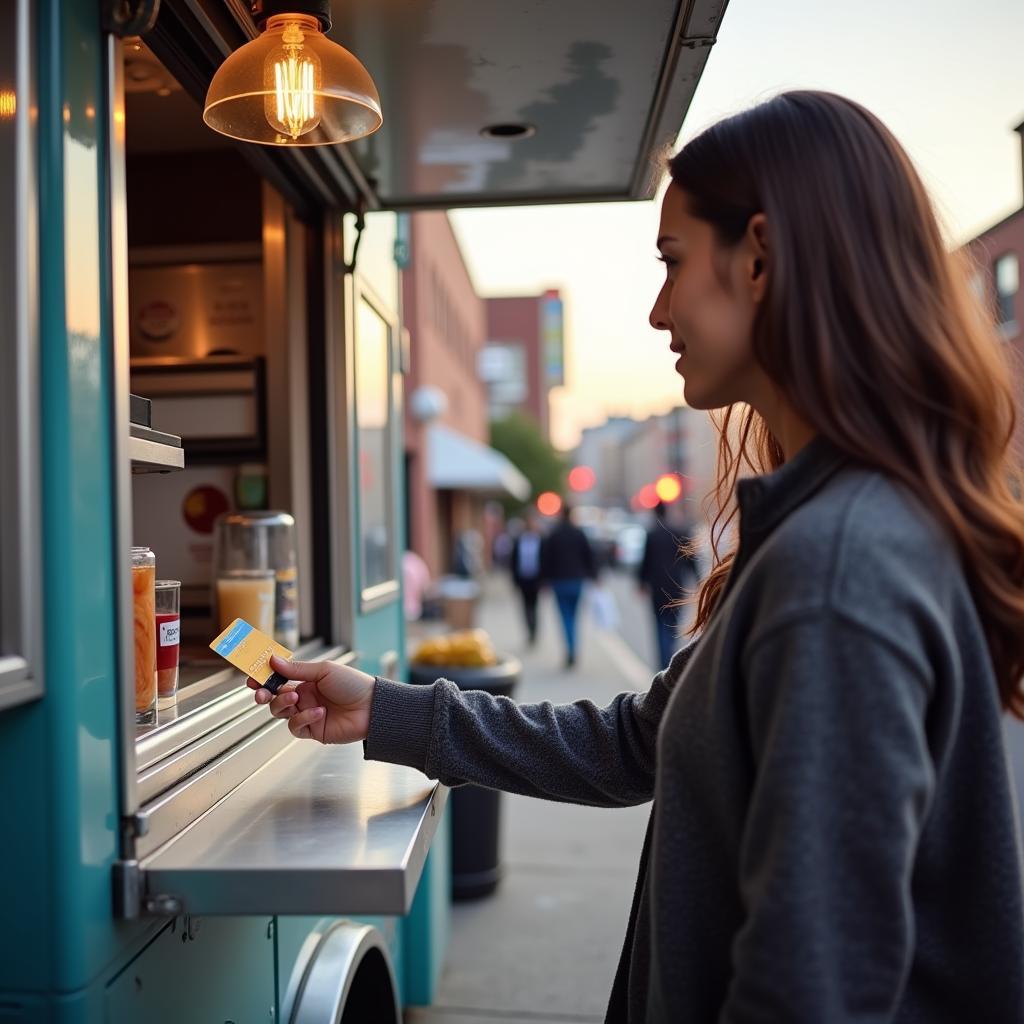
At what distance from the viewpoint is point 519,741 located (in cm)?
177

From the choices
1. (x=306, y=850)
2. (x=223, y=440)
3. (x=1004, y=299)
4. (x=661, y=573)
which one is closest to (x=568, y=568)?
(x=661, y=573)

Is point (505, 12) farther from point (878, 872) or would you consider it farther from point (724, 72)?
point (878, 872)

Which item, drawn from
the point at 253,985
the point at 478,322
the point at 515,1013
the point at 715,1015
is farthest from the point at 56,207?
the point at 478,322

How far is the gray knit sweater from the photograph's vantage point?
1029 mm

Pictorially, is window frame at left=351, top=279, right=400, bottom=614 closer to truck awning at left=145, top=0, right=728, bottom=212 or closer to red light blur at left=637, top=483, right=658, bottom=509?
truck awning at left=145, top=0, right=728, bottom=212

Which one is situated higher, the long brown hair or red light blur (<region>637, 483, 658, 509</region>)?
red light blur (<region>637, 483, 658, 509</region>)

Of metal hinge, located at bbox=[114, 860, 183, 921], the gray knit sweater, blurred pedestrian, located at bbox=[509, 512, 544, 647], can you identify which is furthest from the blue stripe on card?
blurred pedestrian, located at bbox=[509, 512, 544, 647]

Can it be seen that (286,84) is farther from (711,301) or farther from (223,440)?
(223,440)

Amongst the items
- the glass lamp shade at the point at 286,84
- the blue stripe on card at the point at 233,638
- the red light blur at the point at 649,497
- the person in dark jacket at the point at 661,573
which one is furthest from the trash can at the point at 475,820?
the red light blur at the point at 649,497

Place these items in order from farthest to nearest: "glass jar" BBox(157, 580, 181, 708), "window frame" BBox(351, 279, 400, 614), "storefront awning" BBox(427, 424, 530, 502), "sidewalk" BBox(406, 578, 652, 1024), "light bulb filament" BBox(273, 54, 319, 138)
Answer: "storefront awning" BBox(427, 424, 530, 502)
"sidewalk" BBox(406, 578, 652, 1024)
"window frame" BBox(351, 279, 400, 614)
"glass jar" BBox(157, 580, 181, 708)
"light bulb filament" BBox(273, 54, 319, 138)

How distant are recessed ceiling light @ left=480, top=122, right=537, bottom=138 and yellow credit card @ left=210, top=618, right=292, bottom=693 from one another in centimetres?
162

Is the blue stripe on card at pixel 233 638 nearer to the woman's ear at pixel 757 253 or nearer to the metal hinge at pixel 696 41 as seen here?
the woman's ear at pixel 757 253

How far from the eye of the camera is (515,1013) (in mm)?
3930

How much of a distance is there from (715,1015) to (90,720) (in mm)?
868
